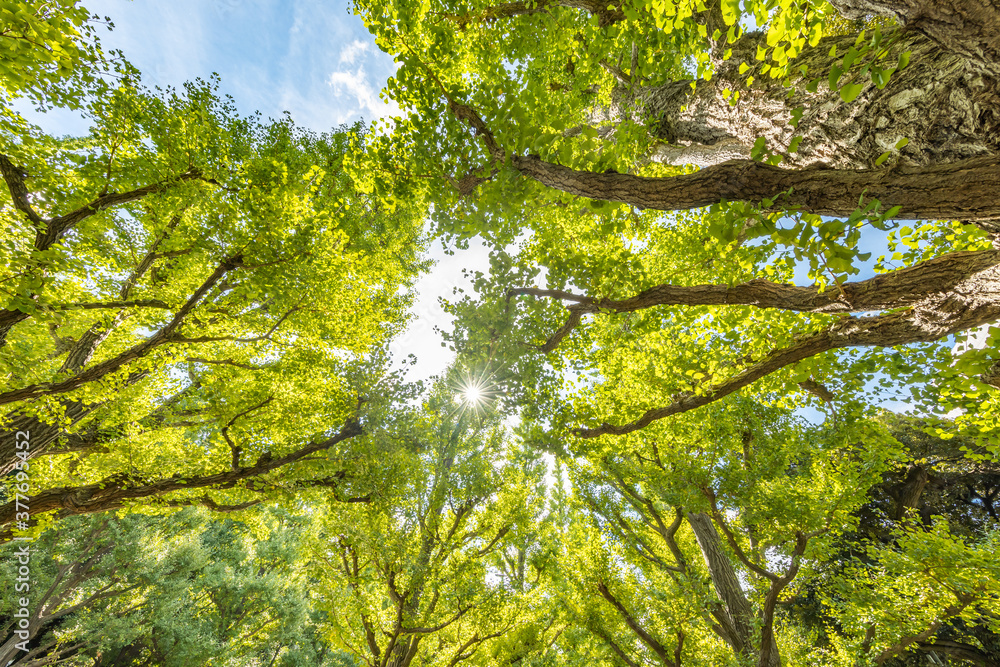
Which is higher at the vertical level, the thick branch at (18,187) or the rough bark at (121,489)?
the thick branch at (18,187)

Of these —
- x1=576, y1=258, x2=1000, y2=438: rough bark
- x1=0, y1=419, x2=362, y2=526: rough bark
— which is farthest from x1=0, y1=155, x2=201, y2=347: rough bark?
x1=576, y1=258, x2=1000, y2=438: rough bark

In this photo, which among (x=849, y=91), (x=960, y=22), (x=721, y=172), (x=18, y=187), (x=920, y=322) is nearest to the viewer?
(x=849, y=91)

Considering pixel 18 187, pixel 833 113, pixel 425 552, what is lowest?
pixel 425 552

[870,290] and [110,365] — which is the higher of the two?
[110,365]

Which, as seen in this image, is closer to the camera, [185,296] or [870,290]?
[870,290]

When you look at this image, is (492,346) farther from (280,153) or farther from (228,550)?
(228,550)

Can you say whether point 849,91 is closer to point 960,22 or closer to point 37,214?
point 960,22

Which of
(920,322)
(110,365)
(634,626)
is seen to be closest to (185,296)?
(110,365)

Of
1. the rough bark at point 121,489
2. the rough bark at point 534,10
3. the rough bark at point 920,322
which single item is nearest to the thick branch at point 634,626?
the rough bark at point 920,322

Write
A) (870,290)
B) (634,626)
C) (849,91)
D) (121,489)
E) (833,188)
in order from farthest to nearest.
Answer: (634,626) < (121,489) < (870,290) < (833,188) < (849,91)

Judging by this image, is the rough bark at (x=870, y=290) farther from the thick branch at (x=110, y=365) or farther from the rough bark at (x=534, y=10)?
the thick branch at (x=110, y=365)

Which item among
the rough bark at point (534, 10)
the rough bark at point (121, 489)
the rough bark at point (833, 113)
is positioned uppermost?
the rough bark at point (534, 10)

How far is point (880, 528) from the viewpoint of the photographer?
13.3 m

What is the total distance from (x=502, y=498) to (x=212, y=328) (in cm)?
845
